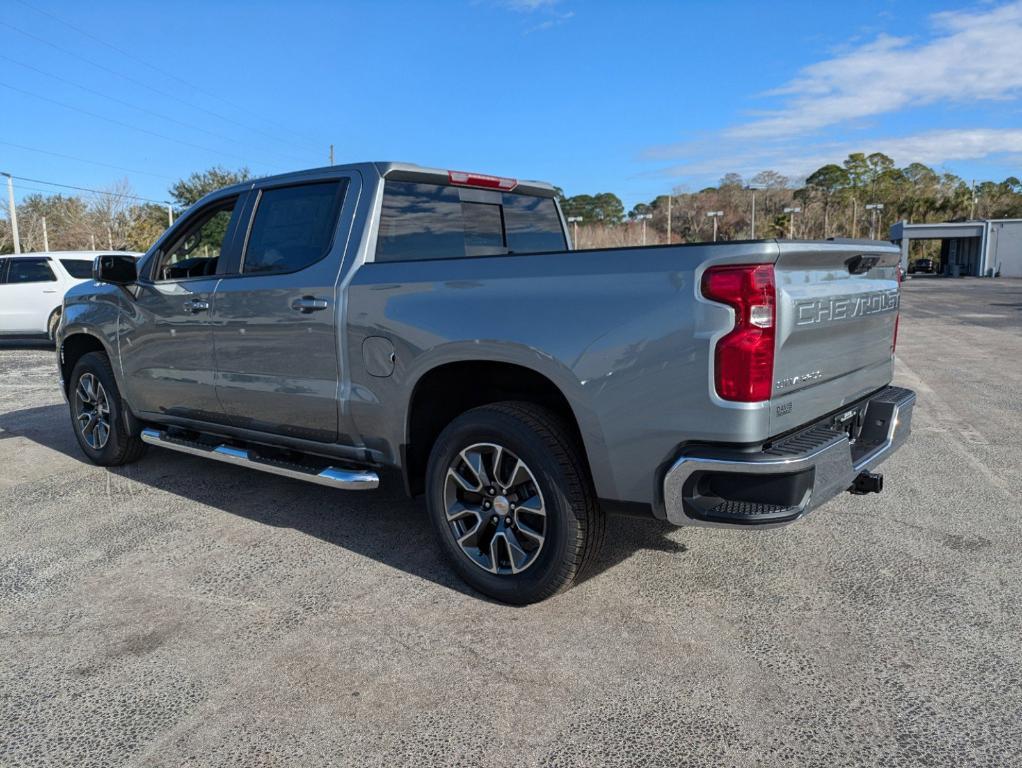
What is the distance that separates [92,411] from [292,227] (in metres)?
2.79

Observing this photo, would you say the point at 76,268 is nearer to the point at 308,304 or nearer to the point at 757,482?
the point at 308,304

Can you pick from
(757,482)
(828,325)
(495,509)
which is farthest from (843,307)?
(495,509)

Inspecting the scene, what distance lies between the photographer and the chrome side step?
12.5ft

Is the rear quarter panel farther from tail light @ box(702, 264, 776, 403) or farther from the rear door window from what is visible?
the rear door window

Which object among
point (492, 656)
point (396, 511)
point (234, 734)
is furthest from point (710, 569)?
point (234, 734)

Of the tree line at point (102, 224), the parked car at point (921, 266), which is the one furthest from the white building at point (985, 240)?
the tree line at point (102, 224)

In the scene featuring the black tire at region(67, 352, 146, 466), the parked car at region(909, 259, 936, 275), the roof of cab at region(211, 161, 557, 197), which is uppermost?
the roof of cab at region(211, 161, 557, 197)

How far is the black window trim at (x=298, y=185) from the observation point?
4055mm

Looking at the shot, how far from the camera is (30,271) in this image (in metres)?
13.7

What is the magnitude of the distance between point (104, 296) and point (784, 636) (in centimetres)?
496

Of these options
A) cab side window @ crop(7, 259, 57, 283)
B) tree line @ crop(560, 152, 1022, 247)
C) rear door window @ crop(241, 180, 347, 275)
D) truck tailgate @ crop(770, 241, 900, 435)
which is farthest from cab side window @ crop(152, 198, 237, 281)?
tree line @ crop(560, 152, 1022, 247)

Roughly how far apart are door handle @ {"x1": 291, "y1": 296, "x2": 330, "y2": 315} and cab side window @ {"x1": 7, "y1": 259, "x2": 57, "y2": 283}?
39.6ft

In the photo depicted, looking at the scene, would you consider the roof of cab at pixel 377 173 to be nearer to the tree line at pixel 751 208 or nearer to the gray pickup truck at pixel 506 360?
the gray pickup truck at pixel 506 360

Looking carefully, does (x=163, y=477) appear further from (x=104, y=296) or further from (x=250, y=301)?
(x=250, y=301)
